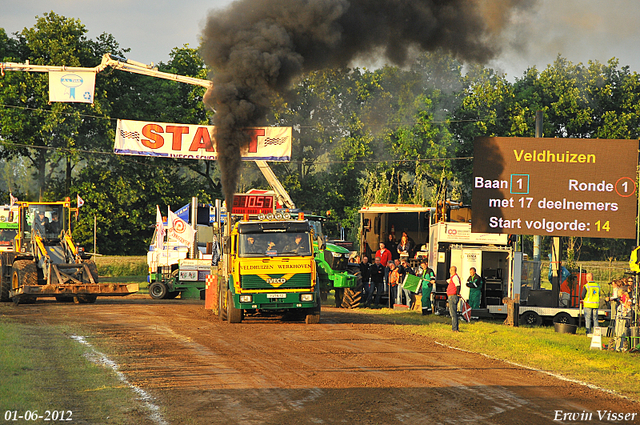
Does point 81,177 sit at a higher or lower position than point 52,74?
lower

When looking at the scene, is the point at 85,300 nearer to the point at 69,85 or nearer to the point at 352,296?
the point at 352,296

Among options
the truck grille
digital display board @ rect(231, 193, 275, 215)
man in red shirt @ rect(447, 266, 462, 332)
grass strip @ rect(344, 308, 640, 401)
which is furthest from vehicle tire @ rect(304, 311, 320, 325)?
digital display board @ rect(231, 193, 275, 215)

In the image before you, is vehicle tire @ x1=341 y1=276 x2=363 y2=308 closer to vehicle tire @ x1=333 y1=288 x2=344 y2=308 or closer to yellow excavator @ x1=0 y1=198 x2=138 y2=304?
vehicle tire @ x1=333 y1=288 x2=344 y2=308

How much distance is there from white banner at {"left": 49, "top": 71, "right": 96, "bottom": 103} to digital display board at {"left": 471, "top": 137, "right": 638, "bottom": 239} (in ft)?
70.3

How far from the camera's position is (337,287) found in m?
24.1

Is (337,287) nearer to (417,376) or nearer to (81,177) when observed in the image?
(417,376)

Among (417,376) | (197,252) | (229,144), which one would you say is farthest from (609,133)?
(417,376)

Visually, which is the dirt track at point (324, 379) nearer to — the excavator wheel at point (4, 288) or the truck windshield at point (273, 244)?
the truck windshield at point (273, 244)

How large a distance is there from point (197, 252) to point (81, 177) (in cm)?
2492

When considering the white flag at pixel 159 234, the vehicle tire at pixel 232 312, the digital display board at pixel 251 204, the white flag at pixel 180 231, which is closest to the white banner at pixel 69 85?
the white flag at pixel 159 234

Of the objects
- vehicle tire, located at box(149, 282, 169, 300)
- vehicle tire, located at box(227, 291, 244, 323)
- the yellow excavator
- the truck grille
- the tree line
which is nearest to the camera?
the truck grille

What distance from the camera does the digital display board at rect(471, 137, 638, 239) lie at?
19359mm

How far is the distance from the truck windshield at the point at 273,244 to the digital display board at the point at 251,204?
2.34m

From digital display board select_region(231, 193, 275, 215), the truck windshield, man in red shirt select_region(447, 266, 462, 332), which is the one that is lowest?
man in red shirt select_region(447, 266, 462, 332)
